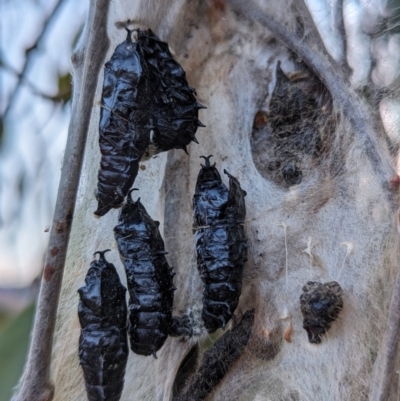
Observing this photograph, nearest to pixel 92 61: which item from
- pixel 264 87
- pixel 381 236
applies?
pixel 264 87

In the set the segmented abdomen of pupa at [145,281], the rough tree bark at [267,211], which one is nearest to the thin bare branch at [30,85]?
the rough tree bark at [267,211]

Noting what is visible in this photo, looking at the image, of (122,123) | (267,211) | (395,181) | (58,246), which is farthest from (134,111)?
(395,181)

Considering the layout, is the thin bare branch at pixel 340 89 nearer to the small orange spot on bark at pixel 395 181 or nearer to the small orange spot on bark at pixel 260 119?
the small orange spot on bark at pixel 395 181

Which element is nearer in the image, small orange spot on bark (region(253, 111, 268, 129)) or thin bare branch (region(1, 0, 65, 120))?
small orange spot on bark (region(253, 111, 268, 129))

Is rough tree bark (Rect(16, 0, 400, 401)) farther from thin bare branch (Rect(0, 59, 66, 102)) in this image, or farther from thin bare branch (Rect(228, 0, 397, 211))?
thin bare branch (Rect(0, 59, 66, 102))

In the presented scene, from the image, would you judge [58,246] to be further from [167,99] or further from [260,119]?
[260,119]

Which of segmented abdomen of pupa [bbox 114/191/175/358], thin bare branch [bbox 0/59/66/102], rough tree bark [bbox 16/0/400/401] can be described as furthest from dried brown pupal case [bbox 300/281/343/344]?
thin bare branch [bbox 0/59/66/102]
